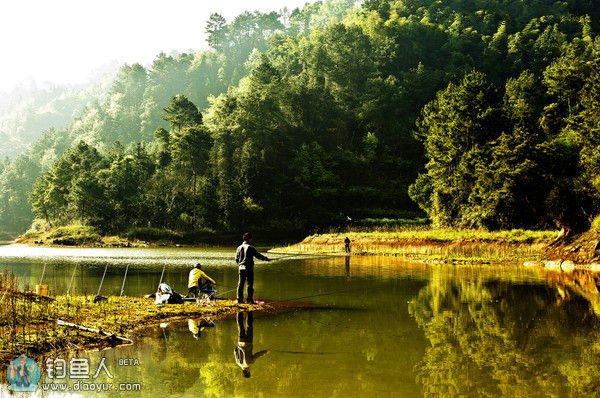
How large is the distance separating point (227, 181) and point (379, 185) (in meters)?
31.3

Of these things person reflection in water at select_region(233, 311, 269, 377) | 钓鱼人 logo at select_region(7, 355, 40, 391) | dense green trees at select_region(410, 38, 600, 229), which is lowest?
person reflection in water at select_region(233, 311, 269, 377)

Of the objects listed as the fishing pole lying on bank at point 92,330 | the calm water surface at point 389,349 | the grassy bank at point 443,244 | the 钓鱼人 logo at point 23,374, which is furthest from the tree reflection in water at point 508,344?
the grassy bank at point 443,244

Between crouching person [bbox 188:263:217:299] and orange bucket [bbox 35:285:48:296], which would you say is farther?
crouching person [bbox 188:263:217:299]

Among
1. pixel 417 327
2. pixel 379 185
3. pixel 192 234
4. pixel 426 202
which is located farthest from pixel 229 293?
pixel 379 185

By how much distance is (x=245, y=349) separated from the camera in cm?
1306

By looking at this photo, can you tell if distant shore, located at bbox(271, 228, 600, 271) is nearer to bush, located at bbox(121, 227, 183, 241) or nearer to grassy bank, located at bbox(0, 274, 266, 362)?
grassy bank, located at bbox(0, 274, 266, 362)

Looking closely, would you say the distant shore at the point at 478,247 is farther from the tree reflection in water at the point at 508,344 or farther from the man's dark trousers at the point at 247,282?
the man's dark trousers at the point at 247,282

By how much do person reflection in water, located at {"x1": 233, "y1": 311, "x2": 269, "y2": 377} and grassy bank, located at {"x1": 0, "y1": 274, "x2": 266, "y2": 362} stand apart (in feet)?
7.16

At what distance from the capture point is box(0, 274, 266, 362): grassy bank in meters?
12.5

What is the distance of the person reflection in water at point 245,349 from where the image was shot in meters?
11.6

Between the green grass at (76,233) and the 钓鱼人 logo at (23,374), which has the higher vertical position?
the green grass at (76,233)

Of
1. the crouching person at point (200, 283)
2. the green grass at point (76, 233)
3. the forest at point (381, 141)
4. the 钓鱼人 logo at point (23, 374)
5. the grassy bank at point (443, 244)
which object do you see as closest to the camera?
the 钓鱼人 logo at point (23, 374)

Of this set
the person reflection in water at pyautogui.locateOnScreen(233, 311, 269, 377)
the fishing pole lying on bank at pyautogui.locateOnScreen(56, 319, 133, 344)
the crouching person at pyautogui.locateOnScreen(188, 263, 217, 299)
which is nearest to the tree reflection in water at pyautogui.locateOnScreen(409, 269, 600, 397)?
the person reflection in water at pyautogui.locateOnScreen(233, 311, 269, 377)

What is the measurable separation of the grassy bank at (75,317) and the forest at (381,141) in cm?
3791
